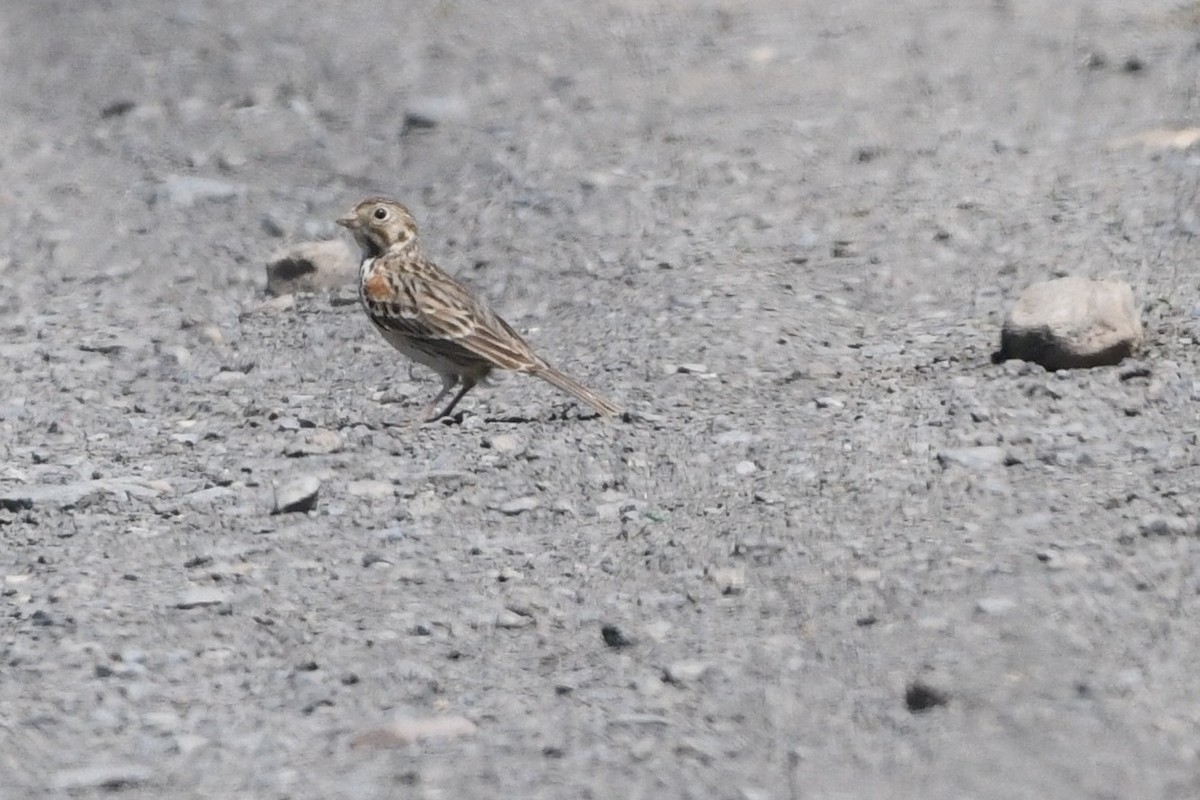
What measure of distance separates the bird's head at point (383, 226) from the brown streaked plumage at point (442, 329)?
0.11 metres

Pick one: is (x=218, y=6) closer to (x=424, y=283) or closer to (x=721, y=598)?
(x=424, y=283)

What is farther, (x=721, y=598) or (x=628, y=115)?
(x=628, y=115)

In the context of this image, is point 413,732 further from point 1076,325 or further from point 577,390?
point 1076,325

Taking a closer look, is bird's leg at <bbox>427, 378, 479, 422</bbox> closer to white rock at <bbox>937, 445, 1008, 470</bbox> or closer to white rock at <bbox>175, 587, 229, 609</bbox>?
white rock at <bbox>175, 587, 229, 609</bbox>

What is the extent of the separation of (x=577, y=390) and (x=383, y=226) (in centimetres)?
196

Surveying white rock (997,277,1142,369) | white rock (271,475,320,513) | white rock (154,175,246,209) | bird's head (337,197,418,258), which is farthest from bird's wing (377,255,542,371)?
white rock (154,175,246,209)

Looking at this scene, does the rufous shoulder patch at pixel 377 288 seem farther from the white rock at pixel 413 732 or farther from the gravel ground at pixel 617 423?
the white rock at pixel 413 732

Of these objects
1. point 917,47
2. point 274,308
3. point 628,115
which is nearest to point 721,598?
point 274,308

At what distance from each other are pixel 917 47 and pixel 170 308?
5.31 metres

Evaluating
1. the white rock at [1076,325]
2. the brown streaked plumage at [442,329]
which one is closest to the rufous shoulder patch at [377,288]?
the brown streaked plumage at [442,329]

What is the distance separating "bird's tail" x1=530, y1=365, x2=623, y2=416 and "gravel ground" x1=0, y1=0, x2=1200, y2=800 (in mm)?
130

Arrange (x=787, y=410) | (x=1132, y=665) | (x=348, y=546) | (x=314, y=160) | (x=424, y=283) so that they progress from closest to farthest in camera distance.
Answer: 1. (x=1132, y=665)
2. (x=348, y=546)
3. (x=787, y=410)
4. (x=424, y=283)
5. (x=314, y=160)

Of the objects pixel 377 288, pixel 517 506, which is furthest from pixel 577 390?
pixel 377 288

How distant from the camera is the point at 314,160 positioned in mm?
14008
